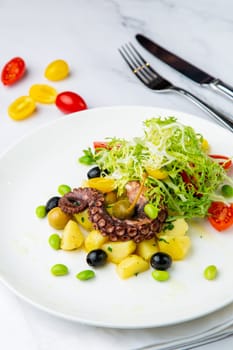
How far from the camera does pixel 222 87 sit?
5.48m

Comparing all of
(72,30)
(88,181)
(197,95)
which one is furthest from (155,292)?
(72,30)

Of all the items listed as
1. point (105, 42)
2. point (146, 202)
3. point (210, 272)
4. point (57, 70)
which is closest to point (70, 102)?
point (57, 70)

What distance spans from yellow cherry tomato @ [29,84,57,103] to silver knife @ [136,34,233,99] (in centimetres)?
92

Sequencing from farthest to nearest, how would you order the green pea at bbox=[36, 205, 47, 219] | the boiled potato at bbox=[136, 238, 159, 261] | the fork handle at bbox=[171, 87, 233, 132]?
1. the fork handle at bbox=[171, 87, 233, 132]
2. the green pea at bbox=[36, 205, 47, 219]
3. the boiled potato at bbox=[136, 238, 159, 261]

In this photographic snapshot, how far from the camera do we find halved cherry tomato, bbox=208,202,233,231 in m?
4.06

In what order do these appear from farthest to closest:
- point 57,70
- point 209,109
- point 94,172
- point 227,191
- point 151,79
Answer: point 57,70 → point 151,79 → point 209,109 → point 94,172 → point 227,191

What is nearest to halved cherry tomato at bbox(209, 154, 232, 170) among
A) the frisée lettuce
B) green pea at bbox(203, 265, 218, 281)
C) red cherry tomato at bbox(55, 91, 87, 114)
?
the frisée lettuce

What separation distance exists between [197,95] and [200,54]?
20.2 inches

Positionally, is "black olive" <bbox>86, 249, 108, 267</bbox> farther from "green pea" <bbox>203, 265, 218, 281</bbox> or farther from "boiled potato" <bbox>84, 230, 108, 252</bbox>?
"green pea" <bbox>203, 265, 218, 281</bbox>

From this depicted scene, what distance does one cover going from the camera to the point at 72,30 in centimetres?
623

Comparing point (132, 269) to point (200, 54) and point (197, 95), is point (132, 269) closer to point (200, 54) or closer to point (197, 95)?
point (197, 95)

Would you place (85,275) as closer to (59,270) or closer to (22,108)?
(59,270)

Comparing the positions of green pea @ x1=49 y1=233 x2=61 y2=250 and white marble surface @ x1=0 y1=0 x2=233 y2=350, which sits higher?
white marble surface @ x1=0 y1=0 x2=233 y2=350

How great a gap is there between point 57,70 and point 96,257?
7.60ft
